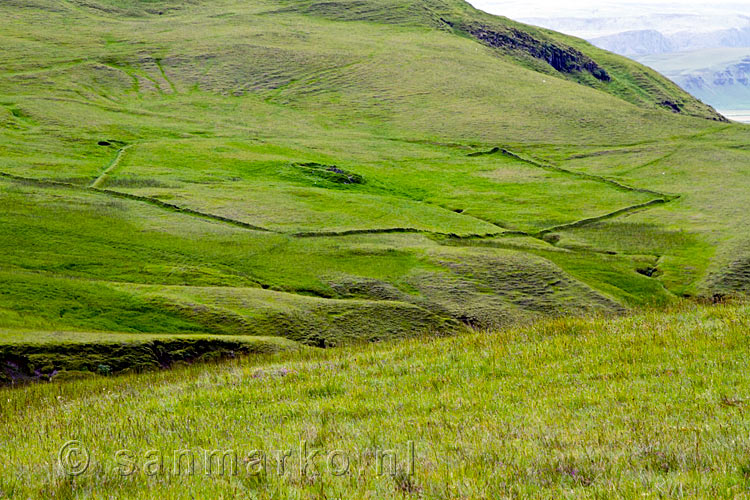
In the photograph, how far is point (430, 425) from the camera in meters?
11.7

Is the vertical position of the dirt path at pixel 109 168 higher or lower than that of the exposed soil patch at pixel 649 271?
lower

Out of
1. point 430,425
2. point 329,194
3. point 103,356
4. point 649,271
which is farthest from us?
point 329,194

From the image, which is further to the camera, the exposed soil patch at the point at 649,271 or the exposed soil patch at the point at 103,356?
the exposed soil patch at the point at 649,271

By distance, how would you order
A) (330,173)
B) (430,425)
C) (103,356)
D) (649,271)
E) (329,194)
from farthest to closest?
(330,173), (329,194), (649,271), (103,356), (430,425)

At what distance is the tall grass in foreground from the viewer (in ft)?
27.6

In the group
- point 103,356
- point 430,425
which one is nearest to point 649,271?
point 103,356

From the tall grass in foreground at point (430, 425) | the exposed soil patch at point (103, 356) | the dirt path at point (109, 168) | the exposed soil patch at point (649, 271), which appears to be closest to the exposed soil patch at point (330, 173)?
the dirt path at point (109, 168)

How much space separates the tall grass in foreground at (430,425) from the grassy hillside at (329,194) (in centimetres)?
1154

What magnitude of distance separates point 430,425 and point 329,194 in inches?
2582

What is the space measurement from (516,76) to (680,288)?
14315 cm

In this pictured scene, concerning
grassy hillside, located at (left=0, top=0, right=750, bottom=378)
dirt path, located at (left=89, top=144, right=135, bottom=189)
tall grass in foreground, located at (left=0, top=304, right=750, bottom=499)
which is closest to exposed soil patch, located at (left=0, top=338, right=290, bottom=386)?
grassy hillside, located at (left=0, top=0, right=750, bottom=378)

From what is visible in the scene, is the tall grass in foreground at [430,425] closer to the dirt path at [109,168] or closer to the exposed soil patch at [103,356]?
the exposed soil patch at [103,356]

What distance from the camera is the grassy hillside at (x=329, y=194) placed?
37094 mm

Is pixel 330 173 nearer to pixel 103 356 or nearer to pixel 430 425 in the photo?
pixel 103 356
